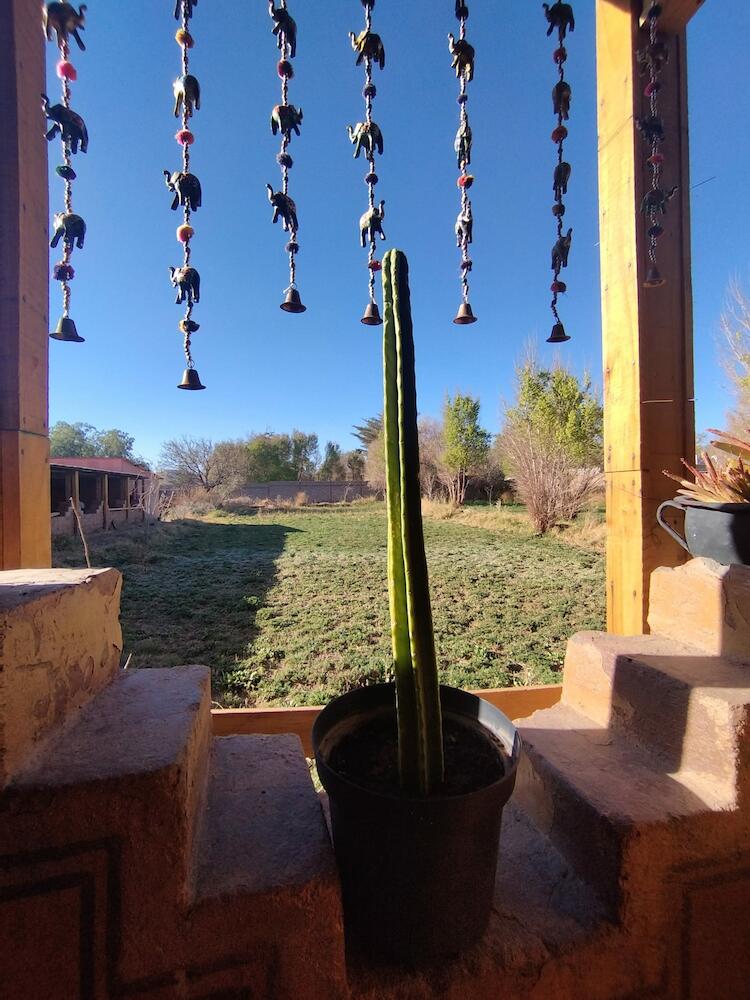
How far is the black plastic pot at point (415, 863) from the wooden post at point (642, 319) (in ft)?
3.08

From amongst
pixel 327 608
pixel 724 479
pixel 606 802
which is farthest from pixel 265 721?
pixel 327 608

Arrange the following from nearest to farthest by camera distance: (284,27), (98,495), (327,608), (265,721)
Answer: (284,27) → (265,721) → (327,608) → (98,495)

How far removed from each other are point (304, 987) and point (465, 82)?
5.93 feet

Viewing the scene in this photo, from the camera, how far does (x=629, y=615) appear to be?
129 cm

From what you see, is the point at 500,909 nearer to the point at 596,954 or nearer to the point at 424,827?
the point at 596,954

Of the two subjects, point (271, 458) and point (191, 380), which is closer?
point (191, 380)

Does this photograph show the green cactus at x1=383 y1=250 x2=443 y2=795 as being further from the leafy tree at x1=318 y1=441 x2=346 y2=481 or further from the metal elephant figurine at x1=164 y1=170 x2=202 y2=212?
the leafy tree at x1=318 y1=441 x2=346 y2=481

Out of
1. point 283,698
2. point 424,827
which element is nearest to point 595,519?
point 283,698

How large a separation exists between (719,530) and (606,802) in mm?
675

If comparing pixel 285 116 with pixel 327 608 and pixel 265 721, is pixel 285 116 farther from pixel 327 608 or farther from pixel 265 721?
pixel 327 608

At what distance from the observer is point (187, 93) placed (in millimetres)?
1027

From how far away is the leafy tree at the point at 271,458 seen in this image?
899 inches

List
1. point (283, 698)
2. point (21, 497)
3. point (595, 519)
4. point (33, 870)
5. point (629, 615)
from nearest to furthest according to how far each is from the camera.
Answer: point (33, 870)
point (21, 497)
point (629, 615)
point (283, 698)
point (595, 519)

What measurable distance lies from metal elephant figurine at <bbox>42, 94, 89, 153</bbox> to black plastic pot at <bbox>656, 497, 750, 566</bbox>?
1.74 meters
